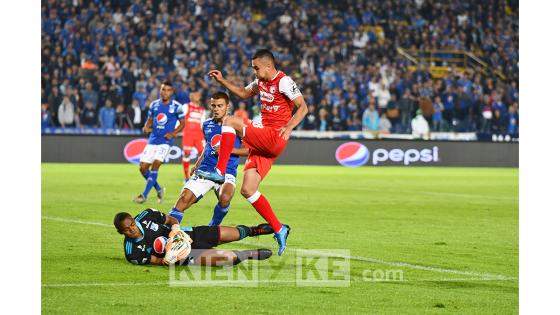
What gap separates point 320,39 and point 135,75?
8471 mm

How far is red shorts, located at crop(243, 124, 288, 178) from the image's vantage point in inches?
418

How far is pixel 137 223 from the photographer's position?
30.8 ft

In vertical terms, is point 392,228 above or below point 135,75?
below

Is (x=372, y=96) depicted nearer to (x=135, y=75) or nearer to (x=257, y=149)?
(x=135, y=75)

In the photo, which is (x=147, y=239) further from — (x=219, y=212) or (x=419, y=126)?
(x=419, y=126)

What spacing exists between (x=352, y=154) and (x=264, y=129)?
2240 centimetres

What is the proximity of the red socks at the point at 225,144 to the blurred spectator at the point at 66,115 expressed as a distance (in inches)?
800

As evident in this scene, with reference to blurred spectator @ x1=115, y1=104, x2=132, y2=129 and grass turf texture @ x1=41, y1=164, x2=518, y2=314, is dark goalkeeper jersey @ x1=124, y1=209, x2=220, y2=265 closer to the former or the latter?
grass turf texture @ x1=41, y1=164, x2=518, y2=314

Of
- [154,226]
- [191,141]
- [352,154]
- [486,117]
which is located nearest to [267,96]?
[154,226]

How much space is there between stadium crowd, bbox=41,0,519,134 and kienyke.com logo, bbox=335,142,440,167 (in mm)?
710

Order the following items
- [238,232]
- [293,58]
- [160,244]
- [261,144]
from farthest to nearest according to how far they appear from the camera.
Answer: [293,58], [261,144], [238,232], [160,244]

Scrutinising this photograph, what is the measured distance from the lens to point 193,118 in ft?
75.2
